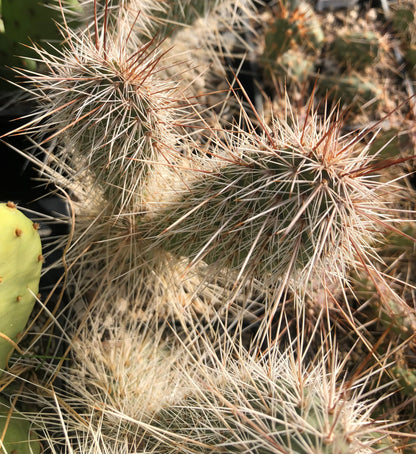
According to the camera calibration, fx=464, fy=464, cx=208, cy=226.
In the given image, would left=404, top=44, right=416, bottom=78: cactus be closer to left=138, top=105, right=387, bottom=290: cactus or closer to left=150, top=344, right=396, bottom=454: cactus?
left=138, top=105, right=387, bottom=290: cactus

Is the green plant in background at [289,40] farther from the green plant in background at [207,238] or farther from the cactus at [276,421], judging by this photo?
the cactus at [276,421]

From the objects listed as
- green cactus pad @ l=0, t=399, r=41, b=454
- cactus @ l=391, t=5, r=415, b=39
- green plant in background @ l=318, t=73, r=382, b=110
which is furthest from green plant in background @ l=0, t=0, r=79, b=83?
cactus @ l=391, t=5, r=415, b=39

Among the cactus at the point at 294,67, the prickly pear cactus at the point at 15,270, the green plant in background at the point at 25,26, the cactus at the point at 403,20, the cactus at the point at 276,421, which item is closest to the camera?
the cactus at the point at 276,421

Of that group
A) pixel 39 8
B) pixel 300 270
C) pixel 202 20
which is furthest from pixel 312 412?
pixel 202 20

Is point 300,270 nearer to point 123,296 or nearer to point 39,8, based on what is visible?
point 123,296

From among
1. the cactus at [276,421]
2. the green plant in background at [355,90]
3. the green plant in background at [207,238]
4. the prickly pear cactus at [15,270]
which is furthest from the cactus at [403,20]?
the prickly pear cactus at [15,270]
